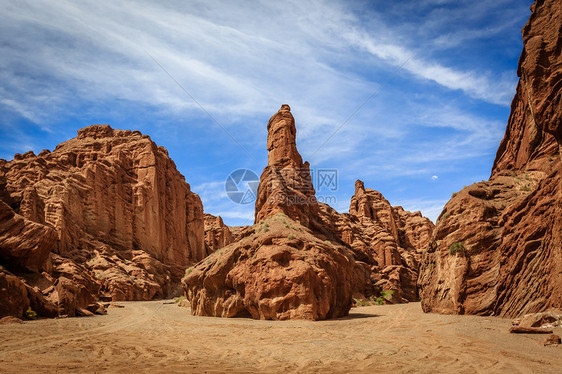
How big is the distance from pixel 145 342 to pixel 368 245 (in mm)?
42247

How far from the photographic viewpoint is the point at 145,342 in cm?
1053

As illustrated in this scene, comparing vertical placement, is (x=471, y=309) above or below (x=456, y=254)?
below

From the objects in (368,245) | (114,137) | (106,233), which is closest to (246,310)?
(368,245)

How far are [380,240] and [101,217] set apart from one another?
40447mm

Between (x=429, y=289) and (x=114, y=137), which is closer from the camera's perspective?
(x=429, y=289)

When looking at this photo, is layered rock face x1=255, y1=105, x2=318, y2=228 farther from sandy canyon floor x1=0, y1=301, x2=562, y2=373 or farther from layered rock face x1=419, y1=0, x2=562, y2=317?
sandy canyon floor x1=0, y1=301, x2=562, y2=373

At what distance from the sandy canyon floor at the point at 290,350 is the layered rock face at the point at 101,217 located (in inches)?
428

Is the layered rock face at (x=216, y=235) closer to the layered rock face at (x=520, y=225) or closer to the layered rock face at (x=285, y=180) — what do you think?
the layered rock face at (x=285, y=180)

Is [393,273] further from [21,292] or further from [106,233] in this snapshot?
[106,233]

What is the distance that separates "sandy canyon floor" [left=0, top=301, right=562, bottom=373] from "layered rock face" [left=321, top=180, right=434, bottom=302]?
27944mm

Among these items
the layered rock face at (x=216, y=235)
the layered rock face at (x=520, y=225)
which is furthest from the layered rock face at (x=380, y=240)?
the layered rock face at (x=216, y=235)

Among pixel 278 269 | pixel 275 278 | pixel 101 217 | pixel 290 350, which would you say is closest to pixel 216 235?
pixel 101 217

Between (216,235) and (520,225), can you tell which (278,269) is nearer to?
(520,225)

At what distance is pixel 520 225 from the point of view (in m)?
13.7
